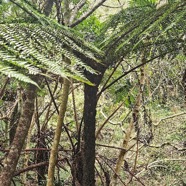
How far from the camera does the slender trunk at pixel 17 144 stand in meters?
1.16

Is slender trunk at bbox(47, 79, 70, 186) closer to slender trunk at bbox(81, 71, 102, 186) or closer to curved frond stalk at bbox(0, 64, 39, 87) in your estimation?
slender trunk at bbox(81, 71, 102, 186)

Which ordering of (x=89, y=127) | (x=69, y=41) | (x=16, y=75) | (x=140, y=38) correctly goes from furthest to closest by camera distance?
(x=89, y=127) → (x=140, y=38) → (x=69, y=41) → (x=16, y=75)

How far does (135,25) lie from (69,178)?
1.87m

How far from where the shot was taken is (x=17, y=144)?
120 centimetres

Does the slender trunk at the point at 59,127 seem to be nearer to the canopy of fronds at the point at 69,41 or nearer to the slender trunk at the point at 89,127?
the canopy of fronds at the point at 69,41

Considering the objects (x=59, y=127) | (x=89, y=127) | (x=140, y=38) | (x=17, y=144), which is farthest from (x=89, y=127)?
(x=140, y=38)

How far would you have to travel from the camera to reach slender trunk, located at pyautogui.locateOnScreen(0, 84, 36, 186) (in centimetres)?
116

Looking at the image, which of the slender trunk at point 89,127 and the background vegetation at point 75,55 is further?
the slender trunk at point 89,127

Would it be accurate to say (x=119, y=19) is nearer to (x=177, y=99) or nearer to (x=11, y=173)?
(x=11, y=173)

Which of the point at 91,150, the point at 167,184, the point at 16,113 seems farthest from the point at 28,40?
the point at 167,184

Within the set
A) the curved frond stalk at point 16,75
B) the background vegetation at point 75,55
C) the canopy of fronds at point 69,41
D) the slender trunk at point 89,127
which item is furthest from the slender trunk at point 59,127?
the curved frond stalk at point 16,75

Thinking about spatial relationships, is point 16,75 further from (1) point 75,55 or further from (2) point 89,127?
(2) point 89,127

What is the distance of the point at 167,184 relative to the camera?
3.14 metres

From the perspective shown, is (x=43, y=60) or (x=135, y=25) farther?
(x=135, y=25)
